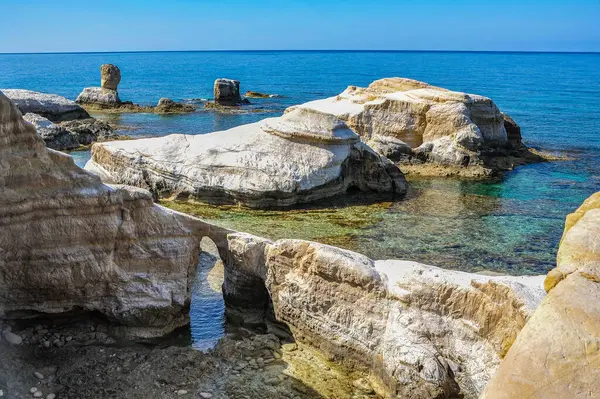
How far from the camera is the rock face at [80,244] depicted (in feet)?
24.8

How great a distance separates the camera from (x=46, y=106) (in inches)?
1314

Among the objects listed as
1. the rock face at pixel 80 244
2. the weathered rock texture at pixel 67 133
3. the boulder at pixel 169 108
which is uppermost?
the rock face at pixel 80 244

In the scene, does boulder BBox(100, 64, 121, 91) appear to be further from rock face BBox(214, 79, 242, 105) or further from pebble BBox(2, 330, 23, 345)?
pebble BBox(2, 330, 23, 345)

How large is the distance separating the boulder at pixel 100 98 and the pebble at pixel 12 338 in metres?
37.1

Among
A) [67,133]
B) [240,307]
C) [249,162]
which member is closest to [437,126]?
[249,162]

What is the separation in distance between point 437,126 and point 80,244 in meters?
17.8

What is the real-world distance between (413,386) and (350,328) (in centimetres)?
111

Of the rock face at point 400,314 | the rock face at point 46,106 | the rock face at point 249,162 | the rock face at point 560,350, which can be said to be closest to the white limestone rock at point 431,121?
the rock face at point 249,162

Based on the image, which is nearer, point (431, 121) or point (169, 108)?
point (431, 121)

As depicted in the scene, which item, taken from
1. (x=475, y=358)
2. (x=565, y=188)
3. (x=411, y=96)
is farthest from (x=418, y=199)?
(x=475, y=358)

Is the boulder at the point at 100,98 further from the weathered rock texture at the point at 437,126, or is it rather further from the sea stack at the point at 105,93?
the weathered rock texture at the point at 437,126

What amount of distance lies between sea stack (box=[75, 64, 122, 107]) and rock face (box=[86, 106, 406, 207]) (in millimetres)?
26543

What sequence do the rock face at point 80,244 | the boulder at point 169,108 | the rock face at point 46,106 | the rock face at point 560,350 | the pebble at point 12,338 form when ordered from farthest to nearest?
the boulder at point 169,108 < the rock face at point 46,106 < the pebble at point 12,338 < the rock face at point 80,244 < the rock face at point 560,350

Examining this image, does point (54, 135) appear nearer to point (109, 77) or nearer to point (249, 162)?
point (249, 162)
